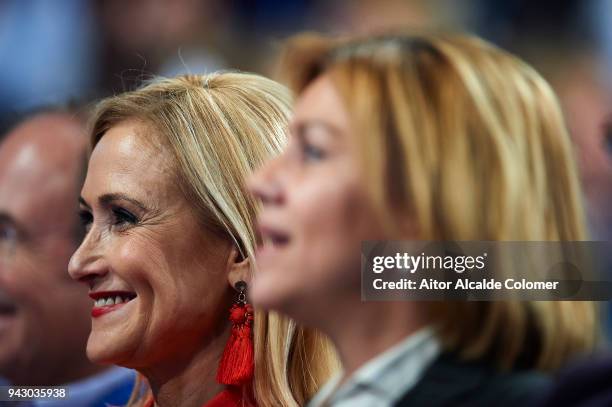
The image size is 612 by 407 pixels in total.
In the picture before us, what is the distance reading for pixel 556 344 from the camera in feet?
5.44

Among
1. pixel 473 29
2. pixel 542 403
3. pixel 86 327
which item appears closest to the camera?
pixel 542 403

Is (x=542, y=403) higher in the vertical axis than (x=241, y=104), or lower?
lower

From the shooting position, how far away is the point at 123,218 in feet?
6.73

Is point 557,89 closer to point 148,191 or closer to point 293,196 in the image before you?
point 293,196

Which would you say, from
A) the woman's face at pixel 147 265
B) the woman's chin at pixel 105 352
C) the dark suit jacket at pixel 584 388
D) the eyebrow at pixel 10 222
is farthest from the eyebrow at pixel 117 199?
the dark suit jacket at pixel 584 388

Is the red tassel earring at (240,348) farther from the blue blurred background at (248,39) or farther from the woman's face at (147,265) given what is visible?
the blue blurred background at (248,39)

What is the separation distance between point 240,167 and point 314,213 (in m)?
0.41

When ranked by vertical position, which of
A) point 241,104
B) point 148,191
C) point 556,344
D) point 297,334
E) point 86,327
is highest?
point 241,104

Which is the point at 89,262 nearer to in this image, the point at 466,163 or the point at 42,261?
the point at 42,261

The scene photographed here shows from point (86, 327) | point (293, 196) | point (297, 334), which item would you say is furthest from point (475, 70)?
point (86, 327)

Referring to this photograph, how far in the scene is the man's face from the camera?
2340 mm

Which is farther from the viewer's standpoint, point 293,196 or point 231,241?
point 231,241

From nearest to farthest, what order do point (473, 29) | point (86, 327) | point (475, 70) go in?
point (475, 70), point (473, 29), point (86, 327)

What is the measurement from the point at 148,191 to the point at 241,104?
27 cm
